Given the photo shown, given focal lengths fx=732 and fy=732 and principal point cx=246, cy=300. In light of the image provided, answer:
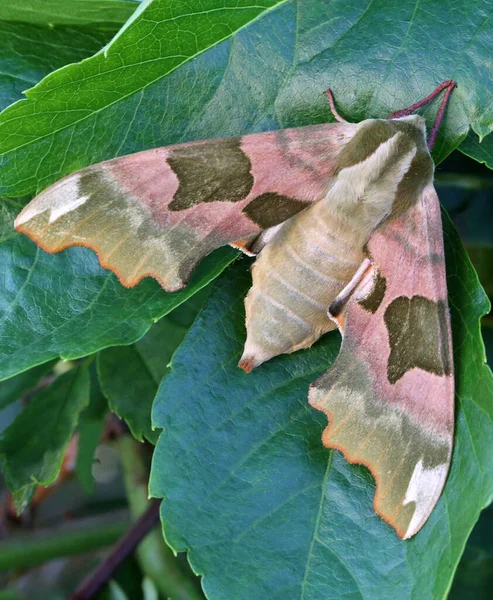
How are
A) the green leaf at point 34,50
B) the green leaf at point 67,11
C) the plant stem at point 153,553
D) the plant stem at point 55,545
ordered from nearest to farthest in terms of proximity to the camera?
the green leaf at point 67,11
the green leaf at point 34,50
the plant stem at point 153,553
the plant stem at point 55,545

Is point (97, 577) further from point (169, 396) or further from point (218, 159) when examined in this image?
point (218, 159)

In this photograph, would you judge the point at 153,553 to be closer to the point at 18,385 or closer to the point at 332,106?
the point at 18,385

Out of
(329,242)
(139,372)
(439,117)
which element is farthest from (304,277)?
(139,372)

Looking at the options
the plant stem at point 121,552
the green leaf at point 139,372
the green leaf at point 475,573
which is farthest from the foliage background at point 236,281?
the green leaf at point 475,573

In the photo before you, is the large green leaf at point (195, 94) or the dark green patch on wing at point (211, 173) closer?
the large green leaf at point (195, 94)

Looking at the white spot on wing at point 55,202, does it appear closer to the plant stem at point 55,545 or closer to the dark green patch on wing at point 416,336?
the dark green patch on wing at point 416,336

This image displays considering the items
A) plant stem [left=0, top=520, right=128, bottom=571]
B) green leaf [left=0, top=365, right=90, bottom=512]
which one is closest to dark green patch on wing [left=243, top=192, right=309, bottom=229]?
green leaf [left=0, top=365, right=90, bottom=512]
